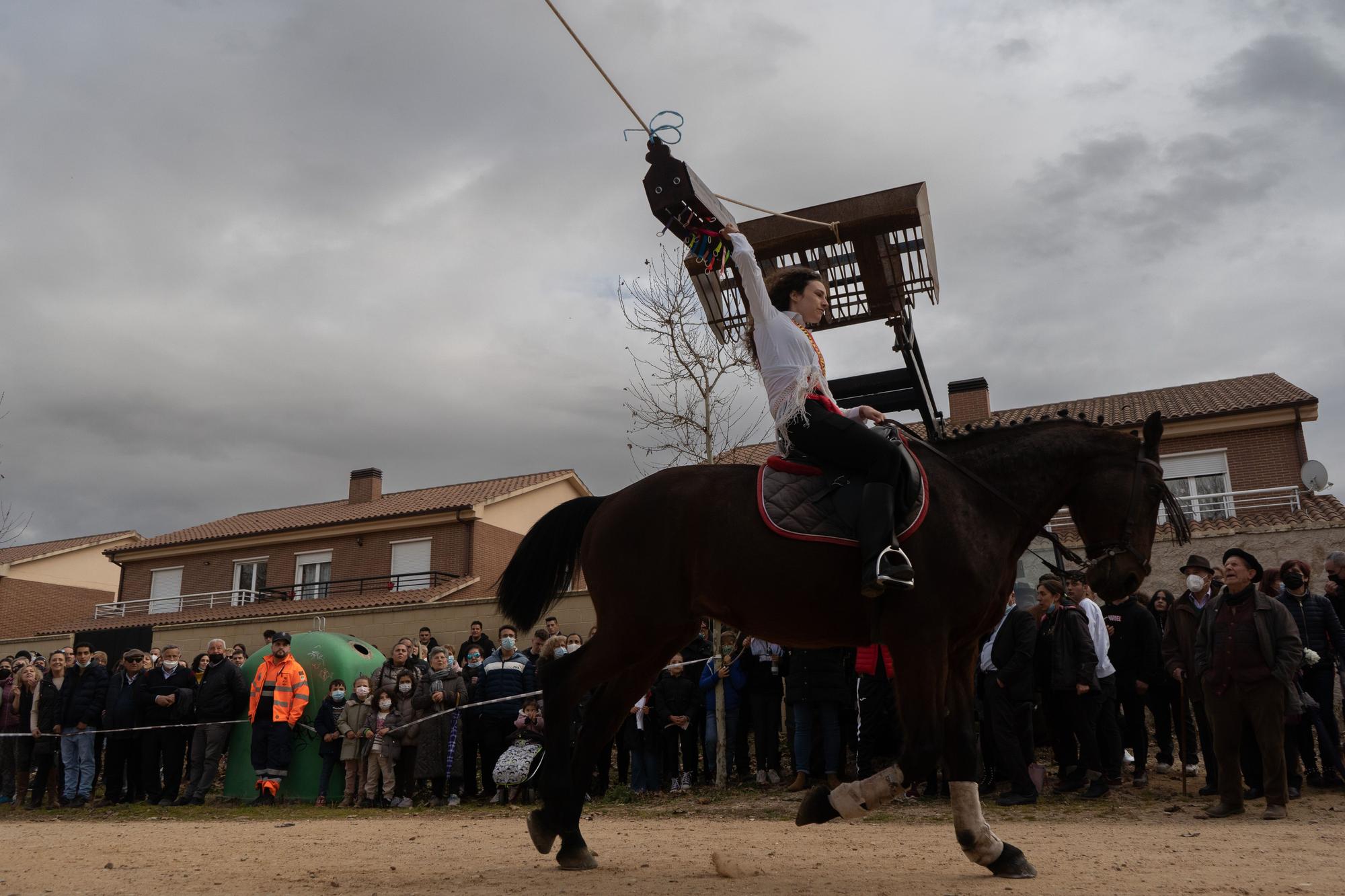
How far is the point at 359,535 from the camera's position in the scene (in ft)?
117

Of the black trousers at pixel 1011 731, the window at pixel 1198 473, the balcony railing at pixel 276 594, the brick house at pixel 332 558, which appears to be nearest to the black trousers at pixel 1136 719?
the black trousers at pixel 1011 731

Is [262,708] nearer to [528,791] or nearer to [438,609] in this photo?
[528,791]

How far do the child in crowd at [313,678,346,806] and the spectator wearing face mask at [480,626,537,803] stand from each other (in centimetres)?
210

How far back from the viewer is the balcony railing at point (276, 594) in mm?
34031

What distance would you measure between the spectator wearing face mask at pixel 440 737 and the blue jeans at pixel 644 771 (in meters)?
2.36

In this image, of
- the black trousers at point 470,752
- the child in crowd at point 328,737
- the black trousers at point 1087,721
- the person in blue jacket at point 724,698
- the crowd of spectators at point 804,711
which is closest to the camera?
the crowd of spectators at point 804,711

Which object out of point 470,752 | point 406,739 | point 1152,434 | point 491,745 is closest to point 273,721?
point 406,739

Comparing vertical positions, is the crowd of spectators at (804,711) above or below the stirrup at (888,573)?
below

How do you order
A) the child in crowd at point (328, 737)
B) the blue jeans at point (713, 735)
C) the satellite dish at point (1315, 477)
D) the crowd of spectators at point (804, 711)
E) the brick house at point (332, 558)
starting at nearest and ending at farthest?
the crowd of spectators at point (804, 711) < the blue jeans at point (713, 735) < the child in crowd at point (328, 737) < the satellite dish at point (1315, 477) < the brick house at point (332, 558)

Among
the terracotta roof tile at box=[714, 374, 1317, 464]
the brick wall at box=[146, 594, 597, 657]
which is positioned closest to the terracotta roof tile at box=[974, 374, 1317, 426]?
the terracotta roof tile at box=[714, 374, 1317, 464]

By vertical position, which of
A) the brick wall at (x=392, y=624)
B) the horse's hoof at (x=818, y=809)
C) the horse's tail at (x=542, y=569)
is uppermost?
the brick wall at (x=392, y=624)

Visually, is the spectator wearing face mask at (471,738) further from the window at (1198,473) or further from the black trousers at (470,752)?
the window at (1198,473)

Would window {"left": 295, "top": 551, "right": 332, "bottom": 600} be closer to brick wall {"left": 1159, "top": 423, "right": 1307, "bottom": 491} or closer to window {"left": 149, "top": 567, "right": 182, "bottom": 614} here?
window {"left": 149, "top": 567, "right": 182, "bottom": 614}

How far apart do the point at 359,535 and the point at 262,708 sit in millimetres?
22588
